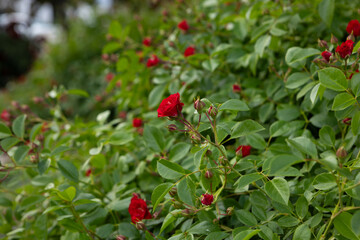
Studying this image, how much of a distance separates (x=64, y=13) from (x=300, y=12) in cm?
709

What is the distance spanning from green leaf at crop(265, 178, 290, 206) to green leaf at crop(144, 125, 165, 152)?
0.41 metres

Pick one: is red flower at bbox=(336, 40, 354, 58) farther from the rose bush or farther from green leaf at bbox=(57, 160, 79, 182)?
green leaf at bbox=(57, 160, 79, 182)

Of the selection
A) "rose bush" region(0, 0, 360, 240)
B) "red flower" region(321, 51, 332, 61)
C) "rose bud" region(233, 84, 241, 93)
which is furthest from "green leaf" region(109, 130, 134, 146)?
"red flower" region(321, 51, 332, 61)

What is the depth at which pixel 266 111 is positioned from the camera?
1.10 meters

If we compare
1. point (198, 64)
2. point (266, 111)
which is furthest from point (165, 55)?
point (266, 111)

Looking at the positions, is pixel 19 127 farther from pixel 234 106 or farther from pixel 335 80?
pixel 335 80

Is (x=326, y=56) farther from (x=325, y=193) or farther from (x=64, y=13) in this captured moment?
(x=64, y=13)

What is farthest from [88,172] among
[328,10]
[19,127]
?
[328,10]

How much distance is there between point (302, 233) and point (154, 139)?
20.3 inches

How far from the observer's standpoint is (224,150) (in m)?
0.77

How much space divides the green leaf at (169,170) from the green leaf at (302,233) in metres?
0.29

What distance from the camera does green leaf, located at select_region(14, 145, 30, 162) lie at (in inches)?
38.7

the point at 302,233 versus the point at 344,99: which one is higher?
the point at 344,99

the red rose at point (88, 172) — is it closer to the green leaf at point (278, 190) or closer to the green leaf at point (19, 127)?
the green leaf at point (19, 127)
